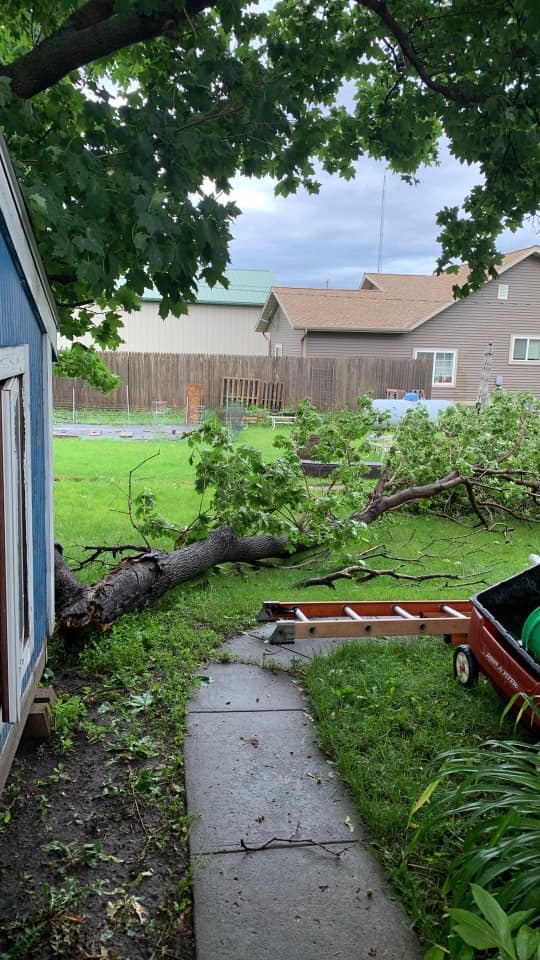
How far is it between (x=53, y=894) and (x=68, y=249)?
3149 mm

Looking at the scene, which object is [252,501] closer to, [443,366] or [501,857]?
[501,857]

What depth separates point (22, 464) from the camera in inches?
122

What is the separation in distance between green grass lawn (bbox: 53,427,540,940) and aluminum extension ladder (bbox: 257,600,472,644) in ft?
0.52

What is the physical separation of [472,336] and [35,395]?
27716mm

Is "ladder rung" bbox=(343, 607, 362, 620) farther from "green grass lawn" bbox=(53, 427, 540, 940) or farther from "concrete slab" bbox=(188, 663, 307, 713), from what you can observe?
"concrete slab" bbox=(188, 663, 307, 713)

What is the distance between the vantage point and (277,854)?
111 inches

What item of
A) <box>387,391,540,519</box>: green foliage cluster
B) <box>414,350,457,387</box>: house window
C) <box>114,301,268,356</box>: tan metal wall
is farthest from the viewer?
<box>114,301,268,356</box>: tan metal wall

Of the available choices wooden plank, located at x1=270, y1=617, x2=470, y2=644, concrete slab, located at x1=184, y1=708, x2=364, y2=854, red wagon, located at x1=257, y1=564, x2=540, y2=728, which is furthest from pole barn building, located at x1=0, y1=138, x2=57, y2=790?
red wagon, located at x1=257, y1=564, x2=540, y2=728

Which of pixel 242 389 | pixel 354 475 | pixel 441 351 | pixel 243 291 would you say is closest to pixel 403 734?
pixel 354 475

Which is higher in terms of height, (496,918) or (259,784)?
(496,918)

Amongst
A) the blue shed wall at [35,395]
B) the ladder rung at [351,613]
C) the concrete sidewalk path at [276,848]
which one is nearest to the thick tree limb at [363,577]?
the ladder rung at [351,613]

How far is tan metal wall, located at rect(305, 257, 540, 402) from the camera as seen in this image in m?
28.0

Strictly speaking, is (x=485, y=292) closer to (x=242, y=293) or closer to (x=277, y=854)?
(x=242, y=293)

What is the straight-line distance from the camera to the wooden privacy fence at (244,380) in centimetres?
2286
